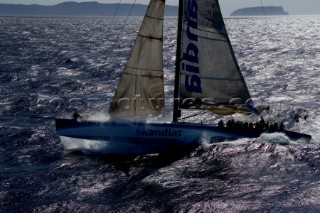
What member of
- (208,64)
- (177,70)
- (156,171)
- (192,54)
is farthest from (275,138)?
(156,171)

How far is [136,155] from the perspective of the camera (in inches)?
1168

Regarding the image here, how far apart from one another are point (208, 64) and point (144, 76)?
4.51 metres

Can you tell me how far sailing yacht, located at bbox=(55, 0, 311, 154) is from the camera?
27984mm

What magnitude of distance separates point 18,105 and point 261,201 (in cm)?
2891

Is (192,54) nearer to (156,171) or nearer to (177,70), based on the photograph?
(177,70)

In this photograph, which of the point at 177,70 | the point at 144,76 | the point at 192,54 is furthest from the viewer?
the point at 192,54

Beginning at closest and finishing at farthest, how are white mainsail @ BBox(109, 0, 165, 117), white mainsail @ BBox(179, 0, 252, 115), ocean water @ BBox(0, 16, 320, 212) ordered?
1. ocean water @ BBox(0, 16, 320, 212)
2. white mainsail @ BBox(109, 0, 165, 117)
3. white mainsail @ BBox(179, 0, 252, 115)

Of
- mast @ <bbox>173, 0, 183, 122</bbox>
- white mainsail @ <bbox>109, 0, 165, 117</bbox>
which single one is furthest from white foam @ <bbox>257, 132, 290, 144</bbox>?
white mainsail @ <bbox>109, 0, 165, 117</bbox>

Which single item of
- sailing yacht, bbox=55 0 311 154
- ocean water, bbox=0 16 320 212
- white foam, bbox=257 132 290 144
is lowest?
ocean water, bbox=0 16 320 212

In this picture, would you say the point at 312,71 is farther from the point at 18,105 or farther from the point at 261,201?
the point at 261,201

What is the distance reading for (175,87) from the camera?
28859mm

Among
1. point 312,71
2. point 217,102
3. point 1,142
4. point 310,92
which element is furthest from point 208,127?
point 312,71

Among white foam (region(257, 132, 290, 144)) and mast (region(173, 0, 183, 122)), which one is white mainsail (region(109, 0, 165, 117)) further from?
white foam (region(257, 132, 290, 144))

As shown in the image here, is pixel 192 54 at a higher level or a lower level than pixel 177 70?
higher
